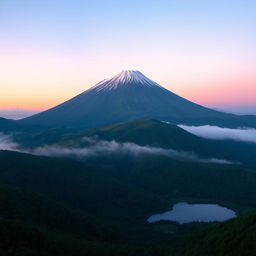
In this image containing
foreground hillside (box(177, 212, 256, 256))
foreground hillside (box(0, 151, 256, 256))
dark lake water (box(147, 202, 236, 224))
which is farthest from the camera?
dark lake water (box(147, 202, 236, 224))

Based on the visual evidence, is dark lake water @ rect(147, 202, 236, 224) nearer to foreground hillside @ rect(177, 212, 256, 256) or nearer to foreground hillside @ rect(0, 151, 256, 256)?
foreground hillside @ rect(0, 151, 256, 256)

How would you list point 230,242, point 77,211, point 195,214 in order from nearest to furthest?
1. point 230,242
2. point 77,211
3. point 195,214

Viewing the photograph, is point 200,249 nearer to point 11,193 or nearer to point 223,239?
point 223,239

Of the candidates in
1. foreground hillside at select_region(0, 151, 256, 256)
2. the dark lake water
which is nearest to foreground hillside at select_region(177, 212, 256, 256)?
foreground hillside at select_region(0, 151, 256, 256)

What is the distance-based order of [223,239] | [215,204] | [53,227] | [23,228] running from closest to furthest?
[223,239], [23,228], [53,227], [215,204]

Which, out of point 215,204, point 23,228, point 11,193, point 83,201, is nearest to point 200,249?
point 23,228

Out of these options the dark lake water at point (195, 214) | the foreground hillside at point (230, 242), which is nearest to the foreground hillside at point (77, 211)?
the dark lake water at point (195, 214)

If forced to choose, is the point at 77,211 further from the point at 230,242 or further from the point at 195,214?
the point at 195,214

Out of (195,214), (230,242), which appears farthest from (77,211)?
(195,214)
